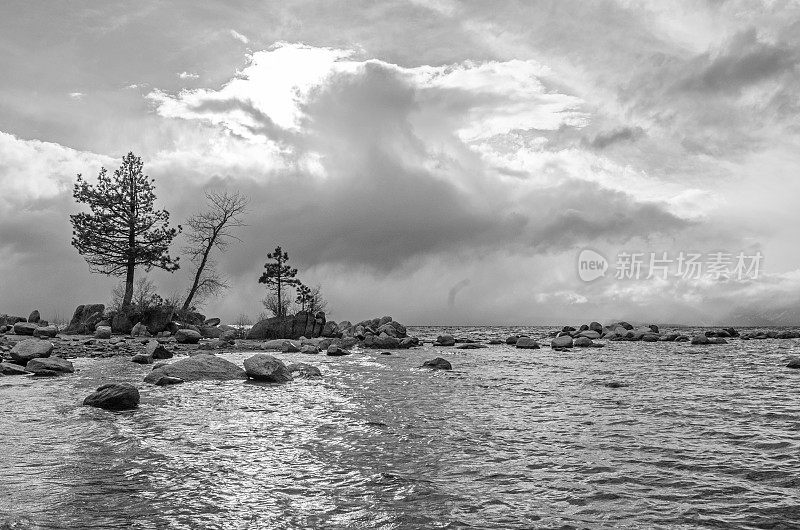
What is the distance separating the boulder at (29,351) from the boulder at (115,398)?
8873 millimetres

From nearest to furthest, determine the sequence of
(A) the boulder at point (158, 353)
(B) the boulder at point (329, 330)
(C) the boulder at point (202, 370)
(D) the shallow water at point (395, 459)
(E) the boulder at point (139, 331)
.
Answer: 1. (D) the shallow water at point (395, 459)
2. (C) the boulder at point (202, 370)
3. (A) the boulder at point (158, 353)
4. (E) the boulder at point (139, 331)
5. (B) the boulder at point (329, 330)

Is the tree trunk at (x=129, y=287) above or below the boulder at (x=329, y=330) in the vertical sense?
above

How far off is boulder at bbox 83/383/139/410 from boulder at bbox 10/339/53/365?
349 inches

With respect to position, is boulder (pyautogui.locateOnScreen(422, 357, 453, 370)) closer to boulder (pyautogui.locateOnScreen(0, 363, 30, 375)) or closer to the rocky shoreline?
the rocky shoreline

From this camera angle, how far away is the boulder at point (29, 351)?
18.2 m

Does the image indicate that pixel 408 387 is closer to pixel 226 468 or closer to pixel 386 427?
pixel 386 427

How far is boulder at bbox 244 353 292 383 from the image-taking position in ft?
54.0

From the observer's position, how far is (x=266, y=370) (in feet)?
54.3

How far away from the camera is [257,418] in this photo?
10500mm

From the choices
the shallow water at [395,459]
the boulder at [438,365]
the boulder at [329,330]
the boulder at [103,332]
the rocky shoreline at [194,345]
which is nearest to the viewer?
the shallow water at [395,459]

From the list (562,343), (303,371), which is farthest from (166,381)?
(562,343)

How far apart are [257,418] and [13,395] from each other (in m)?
6.22

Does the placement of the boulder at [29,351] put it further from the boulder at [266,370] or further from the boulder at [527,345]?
the boulder at [527,345]

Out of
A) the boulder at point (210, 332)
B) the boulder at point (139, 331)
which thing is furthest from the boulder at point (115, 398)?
the boulder at point (210, 332)
